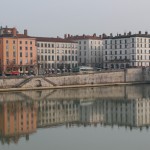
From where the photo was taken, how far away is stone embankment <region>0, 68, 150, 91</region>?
58.9m

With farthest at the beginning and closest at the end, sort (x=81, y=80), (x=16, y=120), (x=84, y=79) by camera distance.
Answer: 1. (x=84, y=79)
2. (x=81, y=80)
3. (x=16, y=120)

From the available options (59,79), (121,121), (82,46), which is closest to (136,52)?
(82,46)

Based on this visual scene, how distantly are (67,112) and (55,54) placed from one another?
51.2 meters

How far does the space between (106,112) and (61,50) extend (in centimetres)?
5256

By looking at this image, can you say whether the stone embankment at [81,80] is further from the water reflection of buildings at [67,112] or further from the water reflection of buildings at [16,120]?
the water reflection of buildings at [16,120]

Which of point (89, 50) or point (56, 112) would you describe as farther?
point (89, 50)

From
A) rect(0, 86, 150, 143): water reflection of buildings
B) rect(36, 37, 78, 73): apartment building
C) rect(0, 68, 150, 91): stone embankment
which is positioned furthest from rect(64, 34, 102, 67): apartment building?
rect(0, 86, 150, 143): water reflection of buildings

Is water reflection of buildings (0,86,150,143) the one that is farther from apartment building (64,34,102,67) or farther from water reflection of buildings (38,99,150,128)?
apartment building (64,34,102,67)

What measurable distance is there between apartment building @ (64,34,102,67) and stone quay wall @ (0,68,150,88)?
2259cm

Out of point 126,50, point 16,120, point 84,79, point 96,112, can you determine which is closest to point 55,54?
point 126,50

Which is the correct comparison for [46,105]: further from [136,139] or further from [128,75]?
[128,75]

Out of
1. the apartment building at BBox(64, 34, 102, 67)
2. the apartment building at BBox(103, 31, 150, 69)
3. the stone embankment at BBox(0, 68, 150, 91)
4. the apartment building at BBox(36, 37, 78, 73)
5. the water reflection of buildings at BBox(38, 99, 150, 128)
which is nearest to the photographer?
the water reflection of buildings at BBox(38, 99, 150, 128)

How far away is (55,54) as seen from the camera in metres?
88.5

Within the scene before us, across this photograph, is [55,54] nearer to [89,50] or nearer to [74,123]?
[89,50]
